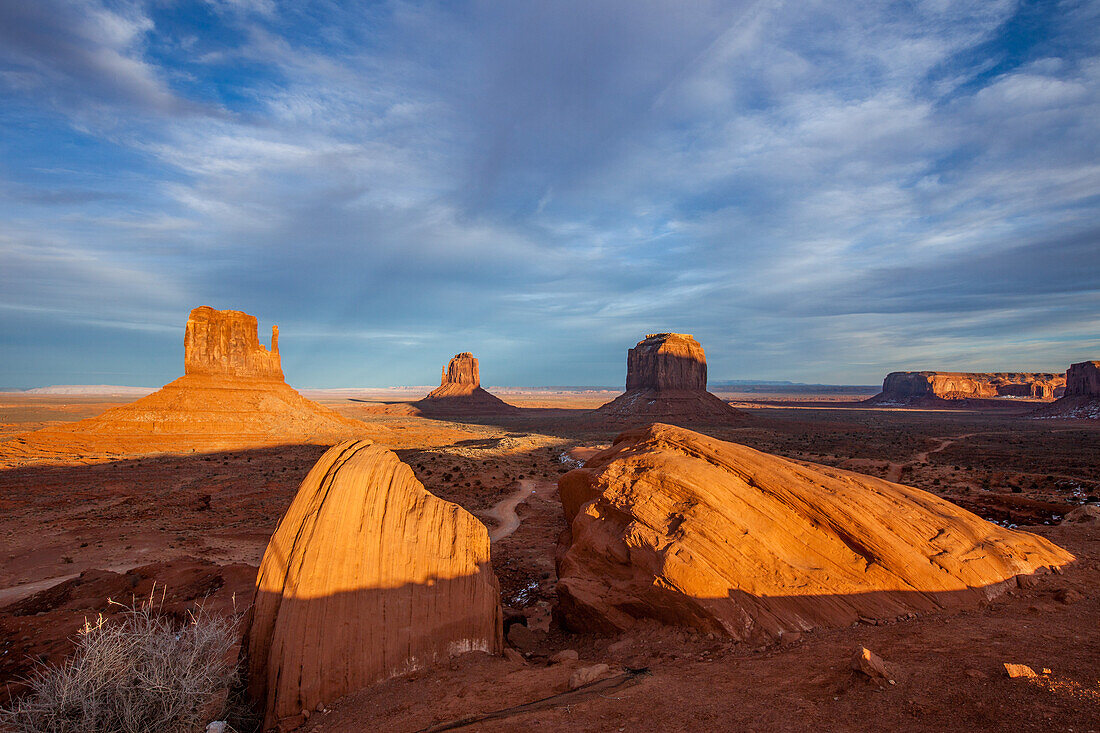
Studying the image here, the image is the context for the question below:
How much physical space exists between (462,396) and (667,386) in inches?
2619

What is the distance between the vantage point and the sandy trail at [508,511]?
62.8 ft

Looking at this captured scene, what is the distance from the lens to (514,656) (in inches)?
325

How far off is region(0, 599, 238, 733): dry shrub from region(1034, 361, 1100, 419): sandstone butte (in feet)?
398

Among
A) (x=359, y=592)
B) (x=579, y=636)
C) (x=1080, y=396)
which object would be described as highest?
(x=1080, y=396)

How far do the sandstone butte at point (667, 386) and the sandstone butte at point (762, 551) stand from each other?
2818 inches

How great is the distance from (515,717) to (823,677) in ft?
12.3

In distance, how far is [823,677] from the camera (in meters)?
5.82

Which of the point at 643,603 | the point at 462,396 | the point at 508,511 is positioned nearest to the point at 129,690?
the point at 643,603

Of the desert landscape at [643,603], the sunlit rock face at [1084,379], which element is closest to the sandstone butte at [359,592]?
the desert landscape at [643,603]

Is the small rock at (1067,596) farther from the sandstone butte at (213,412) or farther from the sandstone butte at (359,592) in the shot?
the sandstone butte at (213,412)

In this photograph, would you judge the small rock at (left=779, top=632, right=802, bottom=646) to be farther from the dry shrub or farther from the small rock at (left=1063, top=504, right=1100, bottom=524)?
the small rock at (left=1063, top=504, right=1100, bottom=524)

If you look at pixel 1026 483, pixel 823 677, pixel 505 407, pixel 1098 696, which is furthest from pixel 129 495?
pixel 505 407

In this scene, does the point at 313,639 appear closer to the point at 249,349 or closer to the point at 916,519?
the point at 916,519

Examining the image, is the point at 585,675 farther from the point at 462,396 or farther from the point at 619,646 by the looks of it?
the point at 462,396
